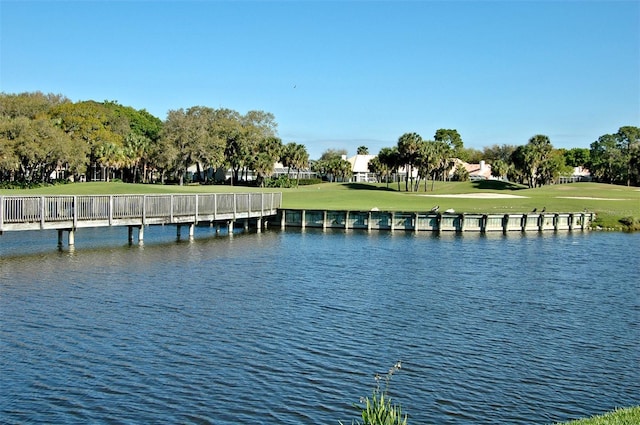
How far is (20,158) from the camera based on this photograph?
3349 inches

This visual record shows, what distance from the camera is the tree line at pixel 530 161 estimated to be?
105m

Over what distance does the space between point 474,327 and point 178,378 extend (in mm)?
9998

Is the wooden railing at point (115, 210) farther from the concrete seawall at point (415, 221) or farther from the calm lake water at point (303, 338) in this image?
the concrete seawall at point (415, 221)

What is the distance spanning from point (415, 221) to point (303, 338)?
36.7m

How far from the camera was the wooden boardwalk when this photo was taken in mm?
34438

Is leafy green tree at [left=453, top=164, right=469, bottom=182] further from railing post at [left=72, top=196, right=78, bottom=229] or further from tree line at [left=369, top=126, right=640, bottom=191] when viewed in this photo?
railing post at [left=72, top=196, right=78, bottom=229]

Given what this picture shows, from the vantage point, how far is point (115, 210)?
39.5m

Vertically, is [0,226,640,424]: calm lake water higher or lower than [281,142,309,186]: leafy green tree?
lower

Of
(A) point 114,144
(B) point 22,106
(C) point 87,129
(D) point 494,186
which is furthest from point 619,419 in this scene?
(B) point 22,106

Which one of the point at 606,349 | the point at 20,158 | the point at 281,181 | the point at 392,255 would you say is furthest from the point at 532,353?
the point at 281,181

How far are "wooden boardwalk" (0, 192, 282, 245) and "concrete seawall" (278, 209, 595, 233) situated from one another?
4.95 metres

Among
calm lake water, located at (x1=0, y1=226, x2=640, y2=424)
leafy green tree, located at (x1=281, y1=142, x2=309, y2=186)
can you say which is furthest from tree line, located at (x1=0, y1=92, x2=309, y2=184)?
calm lake water, located at (x1=0, y1=226, x2=640, y2=424)

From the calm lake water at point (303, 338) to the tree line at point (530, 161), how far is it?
6833 cm

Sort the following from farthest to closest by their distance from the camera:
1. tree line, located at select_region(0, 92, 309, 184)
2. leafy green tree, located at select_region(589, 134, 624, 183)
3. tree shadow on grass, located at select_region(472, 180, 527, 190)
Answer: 1. leafy green tree, located at select_region(589, 134, 624, 183)
2. tree shadow on grass, located at select_region(472, 180, 527, 190)
3. tree line, located at select_region(0, 92, 309, 184)
